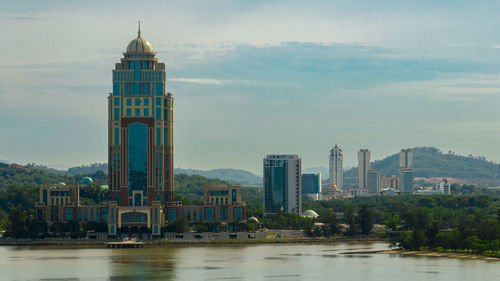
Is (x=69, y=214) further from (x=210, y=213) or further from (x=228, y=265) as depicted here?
(x=228, y=265)

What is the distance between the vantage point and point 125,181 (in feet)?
623

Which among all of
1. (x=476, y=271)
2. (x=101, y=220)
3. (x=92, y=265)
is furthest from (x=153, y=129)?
(x=476, y=271)

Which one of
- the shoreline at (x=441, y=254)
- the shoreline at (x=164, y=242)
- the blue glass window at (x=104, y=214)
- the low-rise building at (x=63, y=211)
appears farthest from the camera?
the low-rise building at (x=63, y=211)

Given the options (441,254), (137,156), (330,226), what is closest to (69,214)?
(137,156)

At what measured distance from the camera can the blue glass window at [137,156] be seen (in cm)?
18925

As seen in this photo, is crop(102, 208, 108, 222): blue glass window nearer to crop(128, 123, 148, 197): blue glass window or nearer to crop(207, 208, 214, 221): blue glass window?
crop(128, 123, 148, 197): blue glass window

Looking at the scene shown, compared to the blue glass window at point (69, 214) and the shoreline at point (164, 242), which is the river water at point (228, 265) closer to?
the shoreline at point (164, 242)

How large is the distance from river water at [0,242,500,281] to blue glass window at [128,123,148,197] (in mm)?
26332

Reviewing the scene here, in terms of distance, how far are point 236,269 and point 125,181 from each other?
217 feet

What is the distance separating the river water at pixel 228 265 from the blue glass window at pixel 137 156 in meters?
26.3

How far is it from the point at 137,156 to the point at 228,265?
6043 cm

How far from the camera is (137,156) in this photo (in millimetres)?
189625

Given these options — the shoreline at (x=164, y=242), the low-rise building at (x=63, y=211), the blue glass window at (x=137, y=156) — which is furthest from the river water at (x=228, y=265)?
the blue glass window at (x=137, y=156)

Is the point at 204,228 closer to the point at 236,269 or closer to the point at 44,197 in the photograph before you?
the point at 44,197
